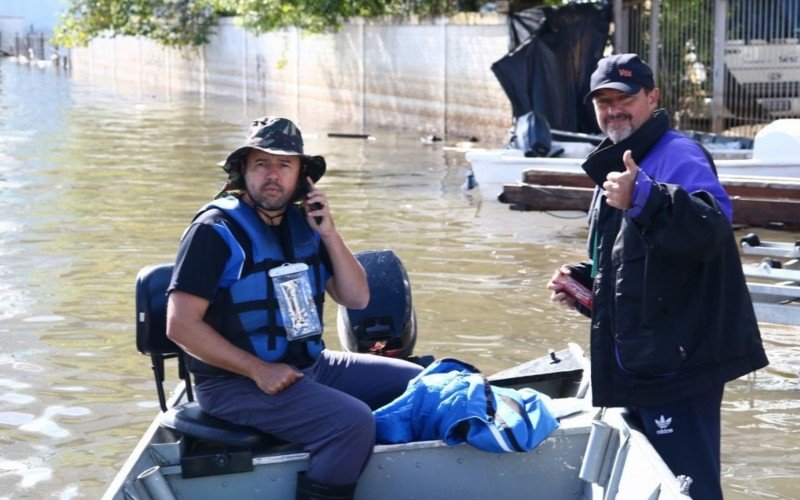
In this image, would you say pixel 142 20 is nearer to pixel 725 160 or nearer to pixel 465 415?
pixel 725 160

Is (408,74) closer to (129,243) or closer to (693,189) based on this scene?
(129,243)

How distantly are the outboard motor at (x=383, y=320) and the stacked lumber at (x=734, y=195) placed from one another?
5.14 metres

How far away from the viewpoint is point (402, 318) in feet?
20.8

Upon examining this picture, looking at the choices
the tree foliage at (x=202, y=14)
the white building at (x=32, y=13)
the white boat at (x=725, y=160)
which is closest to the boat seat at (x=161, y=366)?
the white boat at (x=725, y=160)

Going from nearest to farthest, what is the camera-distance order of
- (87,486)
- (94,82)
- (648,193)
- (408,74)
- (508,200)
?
(648,193) → (87,486) → (508,200) → (408,74) → (94,82)

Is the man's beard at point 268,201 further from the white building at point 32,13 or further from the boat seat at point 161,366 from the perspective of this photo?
the white building at point 32,13

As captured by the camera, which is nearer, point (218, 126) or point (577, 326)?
point (577, 326)

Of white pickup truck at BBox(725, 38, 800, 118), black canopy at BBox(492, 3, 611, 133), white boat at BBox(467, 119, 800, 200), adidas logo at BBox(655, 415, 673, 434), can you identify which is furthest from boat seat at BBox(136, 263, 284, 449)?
white pickup truck at BBox(725, 38, 800, 118)

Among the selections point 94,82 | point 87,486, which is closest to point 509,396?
point 87,486

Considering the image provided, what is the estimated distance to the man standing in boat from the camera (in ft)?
13.0

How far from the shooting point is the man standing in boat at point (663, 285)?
13.0ft

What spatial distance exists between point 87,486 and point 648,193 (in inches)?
139

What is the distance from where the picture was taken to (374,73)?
26.8 metres

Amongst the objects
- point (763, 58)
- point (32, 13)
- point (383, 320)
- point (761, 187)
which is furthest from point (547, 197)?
point (32, 13)
